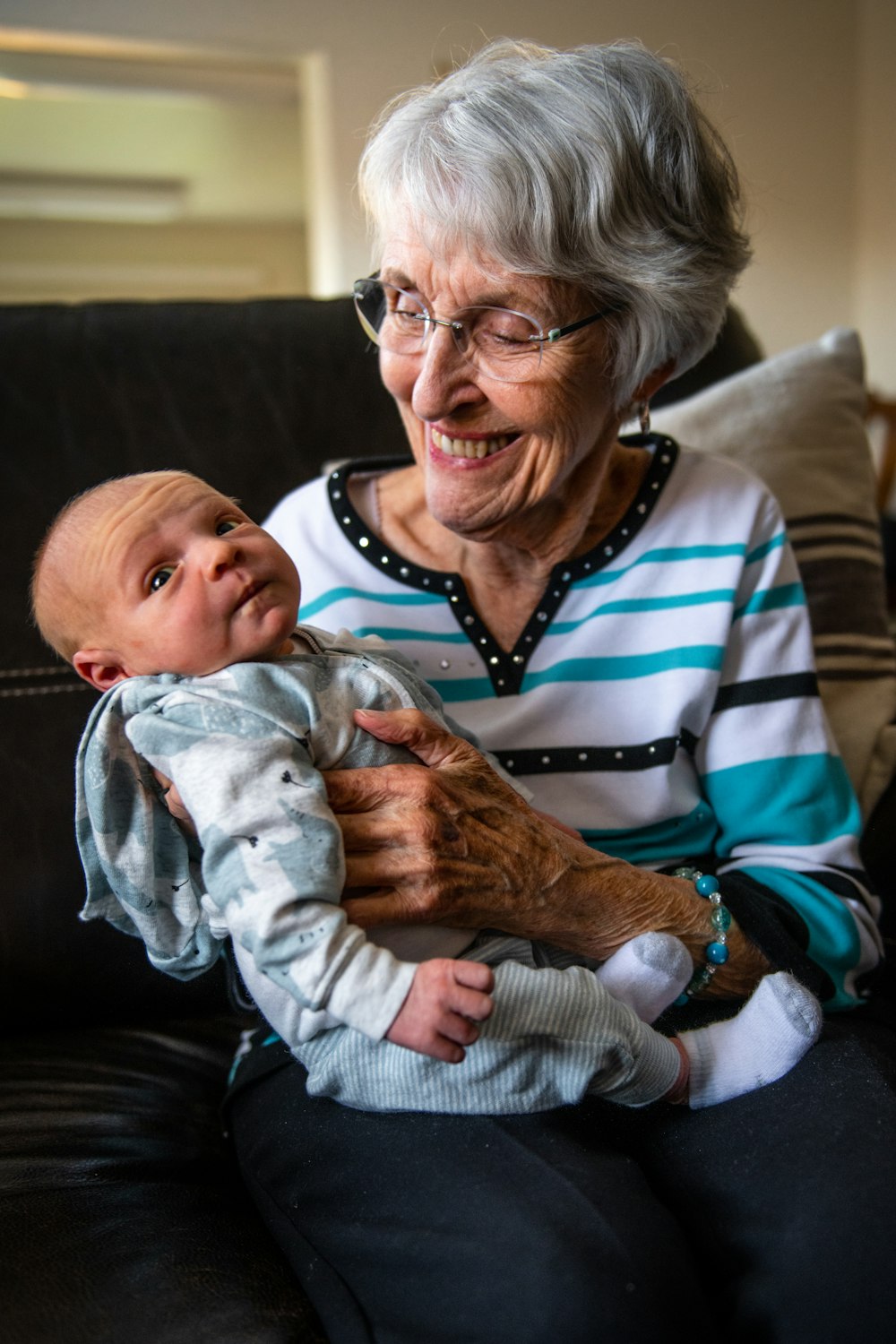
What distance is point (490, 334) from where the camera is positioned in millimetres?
1277

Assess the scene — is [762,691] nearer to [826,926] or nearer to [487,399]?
[826,926]

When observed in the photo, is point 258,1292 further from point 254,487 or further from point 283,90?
point 283,90

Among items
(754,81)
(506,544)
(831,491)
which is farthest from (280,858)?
(754,81)

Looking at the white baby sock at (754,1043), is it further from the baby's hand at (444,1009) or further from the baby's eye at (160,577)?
the baby's eye at (160,577)


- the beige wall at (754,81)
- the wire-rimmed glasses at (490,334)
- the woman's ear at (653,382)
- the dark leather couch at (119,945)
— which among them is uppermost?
the beige wall at (754,81)

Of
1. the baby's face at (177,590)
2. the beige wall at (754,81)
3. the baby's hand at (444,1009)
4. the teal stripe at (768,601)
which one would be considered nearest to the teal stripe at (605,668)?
the teal stripe at (768,601)

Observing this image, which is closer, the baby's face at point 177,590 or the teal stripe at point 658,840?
the baby's face at point 177,590

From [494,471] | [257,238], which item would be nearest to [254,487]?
[494,471]

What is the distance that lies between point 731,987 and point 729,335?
126cm

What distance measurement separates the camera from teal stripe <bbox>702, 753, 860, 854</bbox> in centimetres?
134

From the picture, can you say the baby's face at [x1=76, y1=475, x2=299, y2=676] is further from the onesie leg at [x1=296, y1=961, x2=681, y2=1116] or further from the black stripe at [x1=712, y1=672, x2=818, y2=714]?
the black stripe at [x1=712, y1=672, x2=818, y2=714]

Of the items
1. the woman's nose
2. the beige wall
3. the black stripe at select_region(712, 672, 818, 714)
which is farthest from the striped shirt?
the beige wall

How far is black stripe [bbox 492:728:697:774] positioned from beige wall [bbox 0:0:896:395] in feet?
12.7

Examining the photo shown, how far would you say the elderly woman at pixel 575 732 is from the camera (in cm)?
95
